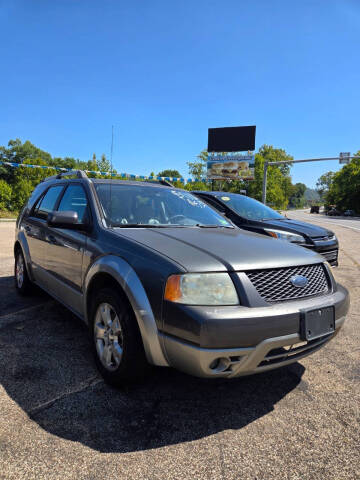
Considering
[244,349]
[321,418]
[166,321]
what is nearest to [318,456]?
[321,418]

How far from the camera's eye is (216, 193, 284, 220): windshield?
21.7ft

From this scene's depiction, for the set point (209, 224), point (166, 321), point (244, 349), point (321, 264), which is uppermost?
point (209, 224)

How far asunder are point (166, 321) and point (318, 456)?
1.11 m

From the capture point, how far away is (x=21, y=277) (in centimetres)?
464

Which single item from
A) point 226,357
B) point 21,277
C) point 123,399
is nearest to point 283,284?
point 226,357

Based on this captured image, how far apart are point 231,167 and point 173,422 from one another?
41629 mm

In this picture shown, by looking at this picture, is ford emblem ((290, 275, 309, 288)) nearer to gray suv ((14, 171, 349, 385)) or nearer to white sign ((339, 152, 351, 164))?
gray suv ((14, 171, 349, 385))

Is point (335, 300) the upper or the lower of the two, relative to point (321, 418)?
upper

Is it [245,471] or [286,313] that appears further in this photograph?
[286,313]

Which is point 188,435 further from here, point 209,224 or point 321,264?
point 209,224

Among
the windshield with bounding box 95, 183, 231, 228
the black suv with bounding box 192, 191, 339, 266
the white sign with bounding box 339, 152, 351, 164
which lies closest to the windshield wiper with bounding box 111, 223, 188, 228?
the windshield with bounding box 95, 183, 231, 228

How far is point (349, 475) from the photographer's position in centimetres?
175

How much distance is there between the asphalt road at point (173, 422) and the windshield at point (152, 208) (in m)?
1.28

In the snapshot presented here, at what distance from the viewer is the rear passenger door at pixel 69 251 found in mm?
2930
